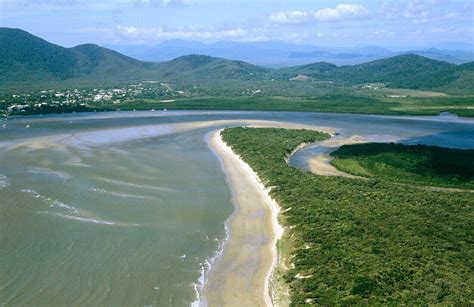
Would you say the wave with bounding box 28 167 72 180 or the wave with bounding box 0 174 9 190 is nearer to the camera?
the wave with bounding box 0 174 9 190

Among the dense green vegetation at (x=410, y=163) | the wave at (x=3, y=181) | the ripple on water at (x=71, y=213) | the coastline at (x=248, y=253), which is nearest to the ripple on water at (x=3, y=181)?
the wave at (x=3, y=181)

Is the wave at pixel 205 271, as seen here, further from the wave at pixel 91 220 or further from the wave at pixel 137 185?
the wave at pixel 137 185

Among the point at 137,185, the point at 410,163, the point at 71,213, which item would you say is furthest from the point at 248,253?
the point at 410,163

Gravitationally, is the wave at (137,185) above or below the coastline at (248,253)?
above

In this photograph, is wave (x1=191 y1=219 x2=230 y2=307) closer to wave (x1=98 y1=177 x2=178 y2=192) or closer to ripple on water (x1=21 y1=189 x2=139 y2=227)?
ripple on water (x1=21 y1=189 x2=139 y2=227)

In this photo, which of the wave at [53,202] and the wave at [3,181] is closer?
the wave at [53,202]

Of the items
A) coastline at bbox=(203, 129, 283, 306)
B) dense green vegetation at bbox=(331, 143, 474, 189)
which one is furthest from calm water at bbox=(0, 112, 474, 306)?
dense green vegetation at bbox=(331, 143, 474, 189)
